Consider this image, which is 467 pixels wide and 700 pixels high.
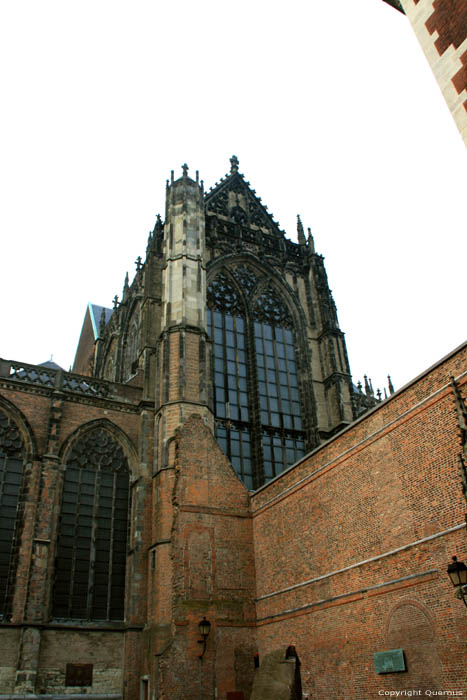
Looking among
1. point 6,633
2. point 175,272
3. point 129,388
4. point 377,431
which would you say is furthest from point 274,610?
point 175,272

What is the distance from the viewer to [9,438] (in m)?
18.3

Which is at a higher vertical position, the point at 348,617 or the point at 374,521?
the point at 374,521

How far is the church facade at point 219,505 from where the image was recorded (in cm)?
1164

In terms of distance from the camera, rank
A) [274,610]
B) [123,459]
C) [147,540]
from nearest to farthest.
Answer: [274,610], [147,540], [123,459]

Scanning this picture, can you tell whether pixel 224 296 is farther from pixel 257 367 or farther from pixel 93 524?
pixel 93 524

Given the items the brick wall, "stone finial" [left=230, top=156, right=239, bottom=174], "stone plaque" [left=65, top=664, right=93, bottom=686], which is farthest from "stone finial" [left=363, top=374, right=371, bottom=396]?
the brick wall

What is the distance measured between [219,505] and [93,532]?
4016 millimetres

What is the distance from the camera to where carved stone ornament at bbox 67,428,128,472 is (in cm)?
1914

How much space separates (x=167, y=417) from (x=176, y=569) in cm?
479

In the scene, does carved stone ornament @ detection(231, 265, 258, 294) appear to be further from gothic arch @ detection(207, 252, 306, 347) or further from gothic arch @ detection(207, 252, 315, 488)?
gothic arch @ detection(207, 252, 306, 347)

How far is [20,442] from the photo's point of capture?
18.4 meters

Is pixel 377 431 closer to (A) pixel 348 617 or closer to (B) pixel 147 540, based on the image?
(A) pixel 348 617

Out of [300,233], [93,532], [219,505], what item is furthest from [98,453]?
[300,233]

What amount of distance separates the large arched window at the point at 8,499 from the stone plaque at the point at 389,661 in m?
9.94
